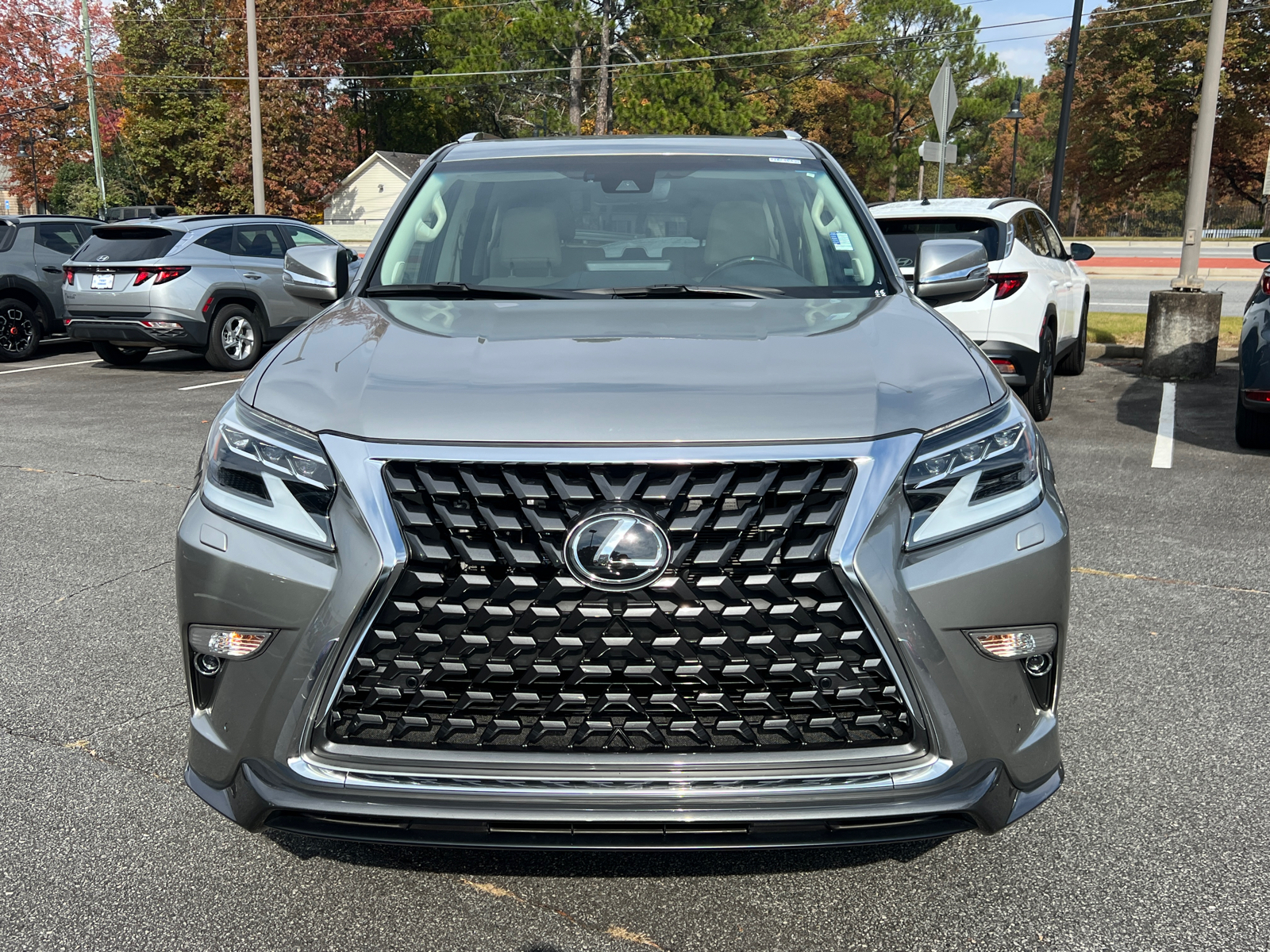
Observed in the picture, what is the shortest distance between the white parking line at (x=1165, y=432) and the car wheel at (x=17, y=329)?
41.8 ft

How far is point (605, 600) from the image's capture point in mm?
2254

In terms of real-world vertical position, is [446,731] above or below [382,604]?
below

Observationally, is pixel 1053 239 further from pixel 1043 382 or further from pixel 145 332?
pixel 145 332

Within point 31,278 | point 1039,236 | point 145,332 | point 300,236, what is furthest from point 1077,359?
point 31,278

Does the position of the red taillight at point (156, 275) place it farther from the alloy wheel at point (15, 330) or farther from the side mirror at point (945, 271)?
the side mirror at point (945, 271)

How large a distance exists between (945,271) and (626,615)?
7.38ft

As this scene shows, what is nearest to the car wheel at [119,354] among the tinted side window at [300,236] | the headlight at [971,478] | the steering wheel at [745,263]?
the tinted side window at [300,236]

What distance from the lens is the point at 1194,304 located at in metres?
11.1

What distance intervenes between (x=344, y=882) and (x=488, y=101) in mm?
60421

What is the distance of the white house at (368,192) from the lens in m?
61.5

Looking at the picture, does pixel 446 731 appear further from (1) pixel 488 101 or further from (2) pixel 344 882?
(1) pixel 488 101

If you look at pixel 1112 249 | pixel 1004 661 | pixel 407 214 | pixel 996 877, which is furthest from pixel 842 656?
pixel 1112 249

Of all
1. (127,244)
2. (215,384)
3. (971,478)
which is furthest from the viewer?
(127,244)

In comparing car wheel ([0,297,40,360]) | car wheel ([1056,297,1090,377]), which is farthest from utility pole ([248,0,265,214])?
car wheel ([1056,297,1090,377])
